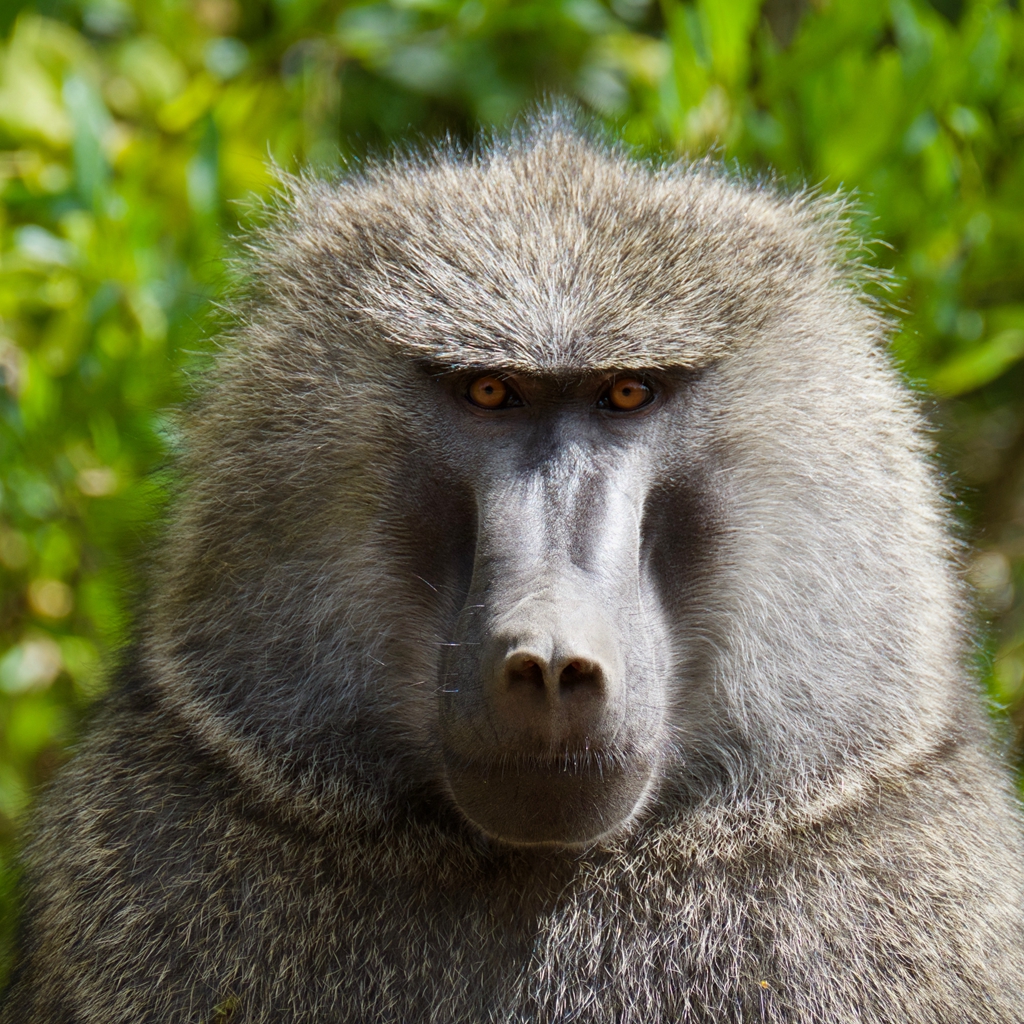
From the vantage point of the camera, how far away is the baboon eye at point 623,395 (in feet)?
6.44

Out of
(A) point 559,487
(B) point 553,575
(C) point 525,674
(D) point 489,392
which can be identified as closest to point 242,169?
(D) point 489,392

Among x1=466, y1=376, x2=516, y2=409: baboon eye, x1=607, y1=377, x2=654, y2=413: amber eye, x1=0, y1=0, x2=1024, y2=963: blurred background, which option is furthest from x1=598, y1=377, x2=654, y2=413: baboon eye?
x1=0, y1=0, x2=1024, y2=963: blurred background

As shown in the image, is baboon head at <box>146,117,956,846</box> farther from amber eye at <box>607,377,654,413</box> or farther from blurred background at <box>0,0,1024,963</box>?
blurred background at <box>0,0,1024,963</box>

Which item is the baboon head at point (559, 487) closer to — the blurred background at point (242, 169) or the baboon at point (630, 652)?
the baboon at point (630, 652)

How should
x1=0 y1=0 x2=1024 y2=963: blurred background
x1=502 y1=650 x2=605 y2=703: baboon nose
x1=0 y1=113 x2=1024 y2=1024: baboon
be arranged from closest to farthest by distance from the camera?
x1=502 y1=650 x2=605 y2=703: baboon nose, x1=0 y1=113 x2=1024 y2=1024: baboon, x1=0 y1=0 x2=1024 y2=963: blurred background

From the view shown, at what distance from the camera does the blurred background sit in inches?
126

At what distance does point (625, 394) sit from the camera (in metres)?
1.97

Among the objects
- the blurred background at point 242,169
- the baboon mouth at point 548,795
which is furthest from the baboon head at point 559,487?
the blurred background at point 242,169

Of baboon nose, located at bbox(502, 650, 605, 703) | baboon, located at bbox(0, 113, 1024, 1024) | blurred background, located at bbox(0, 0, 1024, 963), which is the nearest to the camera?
baboon nose, located at bbox(502, 650, 605, 703)

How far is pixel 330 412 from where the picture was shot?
2.09 metres

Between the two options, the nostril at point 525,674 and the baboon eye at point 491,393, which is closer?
the nostril at point 525,674

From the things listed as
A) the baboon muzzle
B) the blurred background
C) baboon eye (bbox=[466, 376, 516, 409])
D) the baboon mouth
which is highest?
the blurred background

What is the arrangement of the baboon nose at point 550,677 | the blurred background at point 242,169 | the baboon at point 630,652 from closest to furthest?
the baboon nose at point 550,677, the baboon at point 630,652, the blurred background at point 242,169

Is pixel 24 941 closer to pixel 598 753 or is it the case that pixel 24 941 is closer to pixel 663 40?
pixel 598 753
